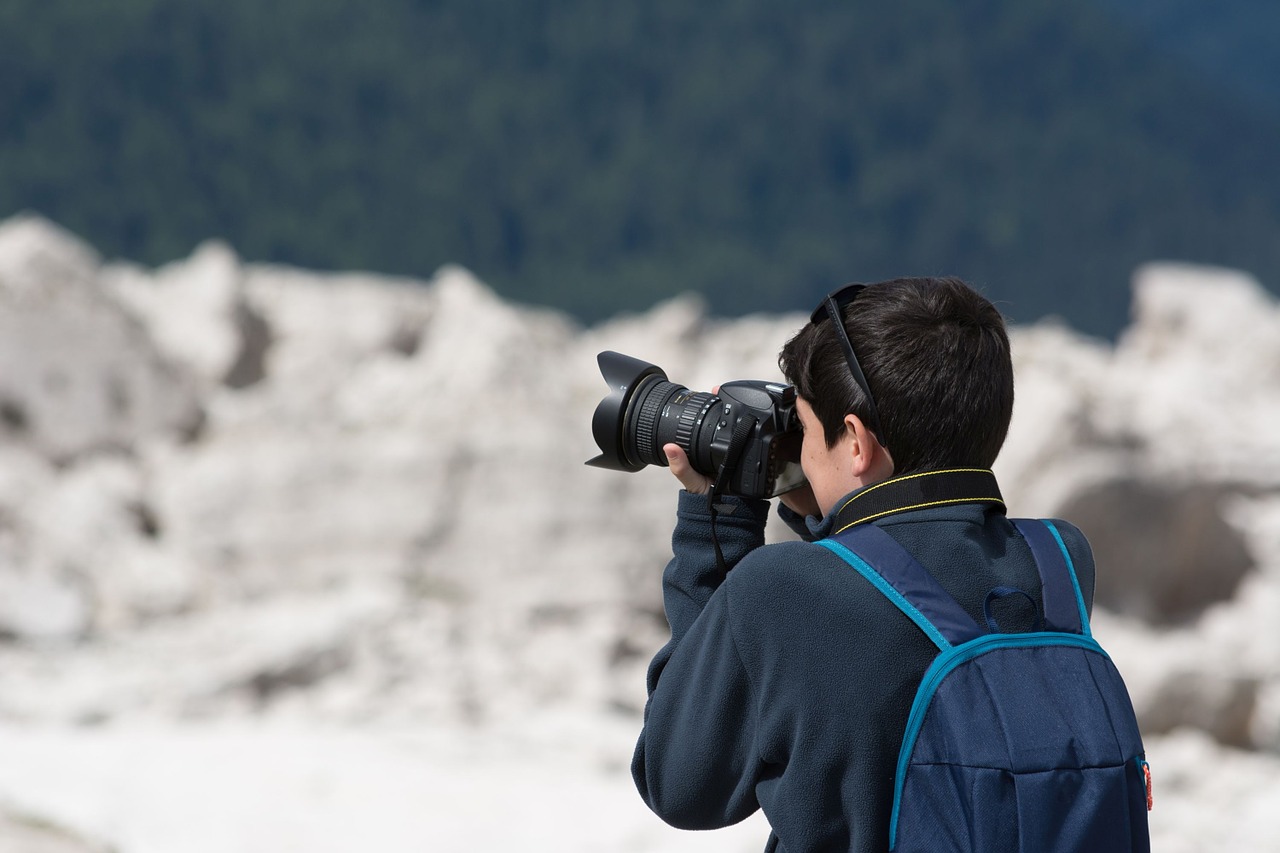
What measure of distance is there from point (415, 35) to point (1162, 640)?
633 inches

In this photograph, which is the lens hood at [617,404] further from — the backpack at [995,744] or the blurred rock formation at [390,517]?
the blurred rock formation at [390,517]

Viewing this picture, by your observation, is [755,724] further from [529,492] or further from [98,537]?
[98,537]

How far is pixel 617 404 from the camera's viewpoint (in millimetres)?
1152

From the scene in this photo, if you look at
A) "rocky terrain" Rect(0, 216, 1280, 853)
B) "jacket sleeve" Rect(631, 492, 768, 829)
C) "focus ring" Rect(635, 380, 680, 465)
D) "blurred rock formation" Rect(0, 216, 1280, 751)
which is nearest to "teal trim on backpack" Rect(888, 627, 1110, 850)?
"jacket sleeve" Rect(631, 492, 768, 829)

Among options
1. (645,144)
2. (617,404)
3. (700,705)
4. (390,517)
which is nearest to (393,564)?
(390,517)

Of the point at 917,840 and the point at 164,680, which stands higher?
the point at 164,680

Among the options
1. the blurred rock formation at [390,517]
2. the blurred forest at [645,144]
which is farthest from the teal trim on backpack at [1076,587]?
the blurred forest at [645,144]

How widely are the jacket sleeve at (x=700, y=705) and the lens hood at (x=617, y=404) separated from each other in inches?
6.8

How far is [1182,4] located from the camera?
85.3ft

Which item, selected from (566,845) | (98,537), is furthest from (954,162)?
(566,845)

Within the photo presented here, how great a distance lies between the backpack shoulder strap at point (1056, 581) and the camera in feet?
2.93

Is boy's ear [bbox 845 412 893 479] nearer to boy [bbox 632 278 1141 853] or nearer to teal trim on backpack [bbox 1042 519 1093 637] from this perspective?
boy [bbox 632 278 1141 853]

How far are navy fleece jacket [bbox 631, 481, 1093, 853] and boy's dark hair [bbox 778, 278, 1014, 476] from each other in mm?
50

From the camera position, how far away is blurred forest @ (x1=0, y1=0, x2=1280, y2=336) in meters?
15.8
